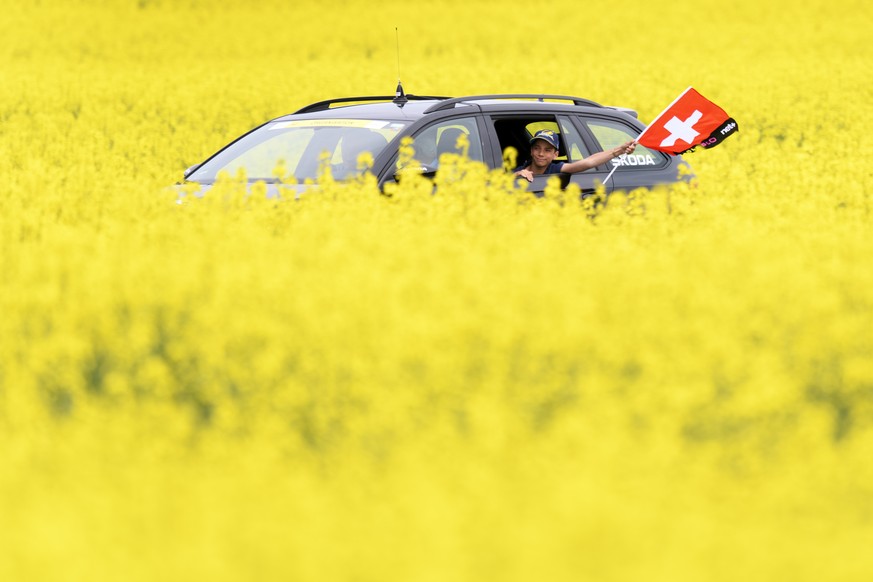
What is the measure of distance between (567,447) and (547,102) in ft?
21.2

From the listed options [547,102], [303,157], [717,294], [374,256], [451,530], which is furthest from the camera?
[547,102]

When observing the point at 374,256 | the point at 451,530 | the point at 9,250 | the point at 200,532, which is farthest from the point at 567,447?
the point at 9,250

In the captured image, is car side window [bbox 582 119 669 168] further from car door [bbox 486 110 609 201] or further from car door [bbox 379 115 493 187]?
car door [bbox 379 115 493 187]

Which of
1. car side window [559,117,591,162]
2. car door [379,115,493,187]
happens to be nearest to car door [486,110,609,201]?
car side window [559,117,591,162]

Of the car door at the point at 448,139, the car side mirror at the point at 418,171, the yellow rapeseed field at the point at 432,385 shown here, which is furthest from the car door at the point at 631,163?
the car side mirror at the point at 418,171

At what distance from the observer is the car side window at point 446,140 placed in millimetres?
9039

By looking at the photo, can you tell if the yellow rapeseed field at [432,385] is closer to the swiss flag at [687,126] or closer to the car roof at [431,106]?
the swiss flag at [687,126]

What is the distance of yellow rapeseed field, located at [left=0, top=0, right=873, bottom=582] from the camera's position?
3.47 metres

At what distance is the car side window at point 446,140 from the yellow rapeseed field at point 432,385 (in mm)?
645

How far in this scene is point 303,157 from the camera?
919 centimetres

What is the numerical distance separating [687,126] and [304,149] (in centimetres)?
316

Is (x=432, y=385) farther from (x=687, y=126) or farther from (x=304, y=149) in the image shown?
(x=687, y=126)

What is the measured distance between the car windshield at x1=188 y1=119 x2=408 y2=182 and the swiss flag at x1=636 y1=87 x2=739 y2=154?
87.8 inches

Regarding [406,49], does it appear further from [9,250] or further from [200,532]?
[200,532]
